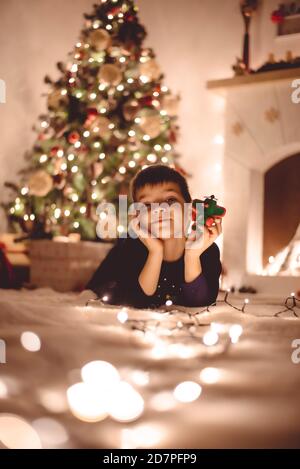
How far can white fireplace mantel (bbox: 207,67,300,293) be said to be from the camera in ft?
10.1

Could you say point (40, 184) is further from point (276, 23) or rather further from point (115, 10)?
point (276, 23)

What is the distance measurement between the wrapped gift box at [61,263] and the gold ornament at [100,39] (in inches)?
45.2

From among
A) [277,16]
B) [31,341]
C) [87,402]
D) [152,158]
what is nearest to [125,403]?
[87,402]

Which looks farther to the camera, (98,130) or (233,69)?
(233,69)

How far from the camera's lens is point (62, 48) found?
12.6 feet

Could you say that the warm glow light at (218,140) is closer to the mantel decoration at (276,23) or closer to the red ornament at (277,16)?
the mantel decoration at (276,23)

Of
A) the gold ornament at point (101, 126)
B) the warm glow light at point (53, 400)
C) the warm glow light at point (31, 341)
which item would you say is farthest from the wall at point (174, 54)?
the warm glow light at point (53, 400)

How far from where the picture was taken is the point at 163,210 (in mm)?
1311

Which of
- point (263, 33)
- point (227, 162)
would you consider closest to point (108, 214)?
point (227, 162)

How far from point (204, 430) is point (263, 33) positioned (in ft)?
10.3

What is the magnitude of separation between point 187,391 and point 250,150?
261 centimetres

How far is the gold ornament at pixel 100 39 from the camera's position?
9.75 feet

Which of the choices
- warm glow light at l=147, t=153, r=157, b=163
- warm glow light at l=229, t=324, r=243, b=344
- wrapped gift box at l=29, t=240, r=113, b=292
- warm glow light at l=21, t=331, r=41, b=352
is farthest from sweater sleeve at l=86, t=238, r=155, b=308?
warm glow light at l=147, t=153, r=157, b=163

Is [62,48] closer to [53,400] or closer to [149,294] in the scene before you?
[149,294]
